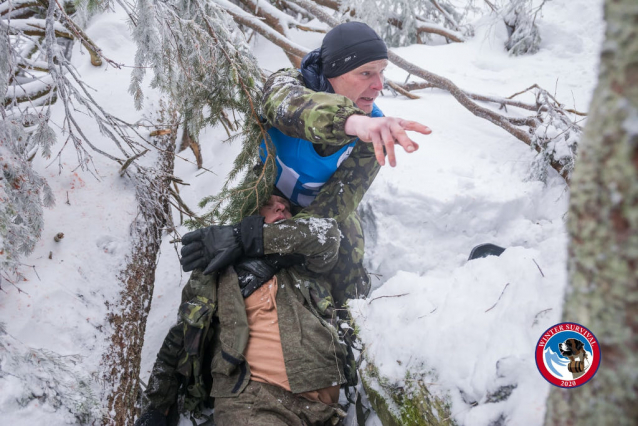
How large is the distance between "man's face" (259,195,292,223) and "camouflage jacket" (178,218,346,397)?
0.16 meters

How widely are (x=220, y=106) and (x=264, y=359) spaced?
5.56 feet

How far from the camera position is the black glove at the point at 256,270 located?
7.81 feet

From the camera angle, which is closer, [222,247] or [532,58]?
[222,247]

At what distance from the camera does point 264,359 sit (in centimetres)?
215

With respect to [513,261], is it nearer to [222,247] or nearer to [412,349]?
[412,349]

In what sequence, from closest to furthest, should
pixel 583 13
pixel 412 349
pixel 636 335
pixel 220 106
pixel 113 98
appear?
1. pixel 636 335
2. pixel 412 349
3. pixel 220 106
4. pixel 113 98
5. pixel 583 13

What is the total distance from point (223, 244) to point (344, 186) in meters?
0.96

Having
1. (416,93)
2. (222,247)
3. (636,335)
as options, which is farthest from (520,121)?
(636,335)

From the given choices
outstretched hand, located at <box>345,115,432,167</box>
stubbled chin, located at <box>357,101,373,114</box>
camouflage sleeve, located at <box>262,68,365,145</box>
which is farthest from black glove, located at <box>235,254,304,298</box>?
outstretched hand, located at <box>345,115,432,167</box>

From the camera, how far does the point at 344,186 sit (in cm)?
269

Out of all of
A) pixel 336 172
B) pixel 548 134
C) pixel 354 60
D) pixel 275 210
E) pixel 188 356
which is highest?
pixel 548 134

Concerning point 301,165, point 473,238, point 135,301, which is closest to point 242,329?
point 135,301

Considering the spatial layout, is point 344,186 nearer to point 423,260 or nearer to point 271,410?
point 423,260

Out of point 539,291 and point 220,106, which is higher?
point 220,106
